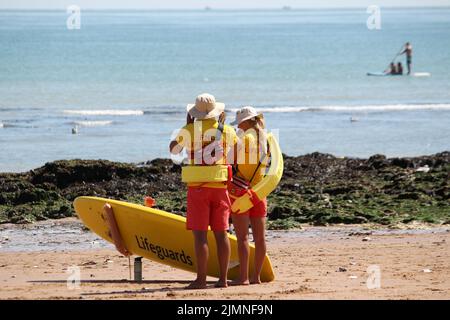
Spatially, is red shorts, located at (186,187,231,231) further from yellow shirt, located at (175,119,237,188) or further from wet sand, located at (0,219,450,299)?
wet sand, located at (0,219,450,299)

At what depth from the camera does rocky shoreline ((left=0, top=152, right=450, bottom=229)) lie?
14203 millimetres

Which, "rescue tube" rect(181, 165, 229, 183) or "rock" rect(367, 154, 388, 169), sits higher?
"rescue tube" rect(181, 165, 229, 183)

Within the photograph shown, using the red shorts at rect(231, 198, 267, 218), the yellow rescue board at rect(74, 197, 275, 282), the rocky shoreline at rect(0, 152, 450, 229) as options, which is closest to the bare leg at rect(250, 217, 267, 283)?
the red shorts at rect(231, 198, 267, 218)

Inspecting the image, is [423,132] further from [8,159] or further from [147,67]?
[147,67]

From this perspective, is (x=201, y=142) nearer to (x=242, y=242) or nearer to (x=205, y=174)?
(x=205, y=174)

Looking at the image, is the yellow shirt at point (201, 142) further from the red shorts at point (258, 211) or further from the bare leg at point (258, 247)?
the bare leg at point (258, 247)

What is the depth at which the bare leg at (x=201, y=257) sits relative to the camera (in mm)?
9547

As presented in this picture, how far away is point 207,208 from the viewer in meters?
9.49

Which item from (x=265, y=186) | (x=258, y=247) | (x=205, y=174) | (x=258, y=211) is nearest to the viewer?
(x=205, y=174)

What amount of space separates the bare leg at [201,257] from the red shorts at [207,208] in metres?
0.09

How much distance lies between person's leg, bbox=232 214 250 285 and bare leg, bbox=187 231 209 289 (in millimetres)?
341

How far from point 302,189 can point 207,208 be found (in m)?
6.72

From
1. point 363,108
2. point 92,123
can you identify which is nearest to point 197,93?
point 363,108

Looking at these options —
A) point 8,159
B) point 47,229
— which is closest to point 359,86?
point 8,159
